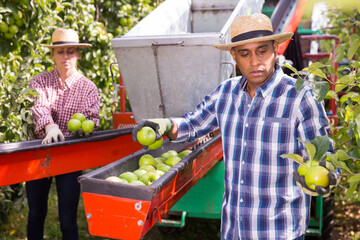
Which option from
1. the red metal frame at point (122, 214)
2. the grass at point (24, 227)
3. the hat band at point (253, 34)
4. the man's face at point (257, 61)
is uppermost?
the hat band at point (253, 34)

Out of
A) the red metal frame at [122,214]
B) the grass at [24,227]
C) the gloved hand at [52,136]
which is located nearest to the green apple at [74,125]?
the gloved hand at [52,136]

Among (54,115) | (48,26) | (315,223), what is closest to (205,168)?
(54,115)

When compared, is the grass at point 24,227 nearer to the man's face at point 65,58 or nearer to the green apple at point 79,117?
the green apple at point 79,117

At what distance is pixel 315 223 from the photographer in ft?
13.1

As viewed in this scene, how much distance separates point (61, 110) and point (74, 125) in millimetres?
380

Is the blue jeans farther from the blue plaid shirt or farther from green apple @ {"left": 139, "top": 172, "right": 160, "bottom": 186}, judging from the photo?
the blue plaid shirt

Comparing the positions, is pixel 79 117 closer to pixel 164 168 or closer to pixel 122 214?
pixel 164 168

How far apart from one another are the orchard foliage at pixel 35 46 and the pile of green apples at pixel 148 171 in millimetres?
1186

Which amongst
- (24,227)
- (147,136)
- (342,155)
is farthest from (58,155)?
(24,227)

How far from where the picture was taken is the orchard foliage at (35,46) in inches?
142

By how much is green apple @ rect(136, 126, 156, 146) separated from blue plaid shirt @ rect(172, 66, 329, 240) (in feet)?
1.48

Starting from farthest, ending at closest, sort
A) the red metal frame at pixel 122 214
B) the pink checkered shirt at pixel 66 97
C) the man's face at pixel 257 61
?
the pink checkered shirt at pixel 66 97
the man's face at pixel 257 61
the red metal frame at pixel 122 214

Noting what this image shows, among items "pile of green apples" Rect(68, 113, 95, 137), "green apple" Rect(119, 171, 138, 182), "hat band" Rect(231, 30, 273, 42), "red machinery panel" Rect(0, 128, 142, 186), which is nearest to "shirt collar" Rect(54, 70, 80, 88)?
"pile of green apples" Rect(68, 113, 95, 137)

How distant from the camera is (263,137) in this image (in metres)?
2.04
